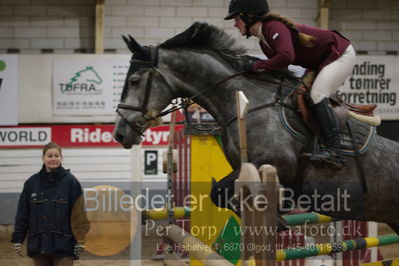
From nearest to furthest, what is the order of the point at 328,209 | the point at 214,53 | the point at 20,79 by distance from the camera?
1. the point at 328,209
2. the point at 214,53
3. the point at 20,79

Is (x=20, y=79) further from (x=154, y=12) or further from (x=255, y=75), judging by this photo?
(x=255, y=75)

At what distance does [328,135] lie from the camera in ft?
9.22

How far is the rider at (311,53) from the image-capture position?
2.80 m

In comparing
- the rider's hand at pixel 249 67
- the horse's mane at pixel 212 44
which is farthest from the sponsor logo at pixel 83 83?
the rider's hand at pixel 249 67

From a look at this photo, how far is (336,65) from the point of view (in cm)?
296

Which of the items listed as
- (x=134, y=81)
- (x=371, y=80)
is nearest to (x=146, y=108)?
(x=134, y=81)

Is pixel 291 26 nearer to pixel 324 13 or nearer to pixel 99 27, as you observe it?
pixel 99 27

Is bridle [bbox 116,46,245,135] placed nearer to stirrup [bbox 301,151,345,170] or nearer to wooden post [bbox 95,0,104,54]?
stirrup [bbox 301,151,345,170]

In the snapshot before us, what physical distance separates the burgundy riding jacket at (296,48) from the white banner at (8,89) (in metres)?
4.90

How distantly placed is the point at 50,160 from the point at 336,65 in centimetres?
168

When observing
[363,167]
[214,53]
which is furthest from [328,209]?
[214,53]

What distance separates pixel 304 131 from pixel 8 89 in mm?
5137

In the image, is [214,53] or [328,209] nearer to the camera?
[328,209]

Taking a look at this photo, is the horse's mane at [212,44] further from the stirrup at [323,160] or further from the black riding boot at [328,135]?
the stirrup at [323,160]
